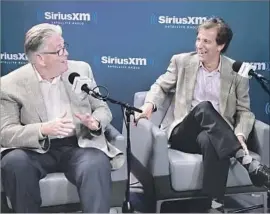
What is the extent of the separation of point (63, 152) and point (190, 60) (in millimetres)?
899

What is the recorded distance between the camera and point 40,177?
244 cm

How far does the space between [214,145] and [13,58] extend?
1162 millimetres

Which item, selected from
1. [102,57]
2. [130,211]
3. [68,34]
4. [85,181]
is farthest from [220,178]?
[68,34]

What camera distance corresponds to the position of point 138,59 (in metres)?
2.90

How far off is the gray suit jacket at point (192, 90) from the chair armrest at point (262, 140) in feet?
0.16

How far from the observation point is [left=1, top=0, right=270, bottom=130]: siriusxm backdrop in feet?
8.91

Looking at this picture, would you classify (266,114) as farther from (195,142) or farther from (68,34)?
(68,34)

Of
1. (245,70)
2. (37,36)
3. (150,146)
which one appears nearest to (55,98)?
(37,36)

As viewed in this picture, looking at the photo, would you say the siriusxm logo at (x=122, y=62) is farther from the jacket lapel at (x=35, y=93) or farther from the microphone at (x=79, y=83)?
the jacket lapel at (x=35, y=93)

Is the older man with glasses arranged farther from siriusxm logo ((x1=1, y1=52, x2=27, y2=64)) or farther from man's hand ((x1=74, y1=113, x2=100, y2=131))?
siriusxm logo ((x1=1, y1=52, x2=27, y2=64))

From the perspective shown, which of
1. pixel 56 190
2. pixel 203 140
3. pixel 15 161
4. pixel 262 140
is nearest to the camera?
pixel 15 161

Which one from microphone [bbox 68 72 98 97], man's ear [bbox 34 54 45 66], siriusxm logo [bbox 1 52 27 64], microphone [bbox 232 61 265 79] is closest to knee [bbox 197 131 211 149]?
microphone [bbox 232 61 265 79]

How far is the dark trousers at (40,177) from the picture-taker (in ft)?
7.70

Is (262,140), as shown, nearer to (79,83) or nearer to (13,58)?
(79,83)
